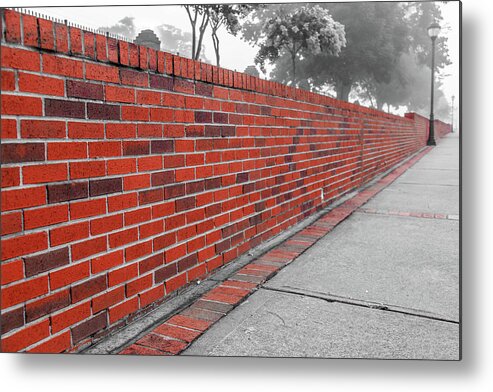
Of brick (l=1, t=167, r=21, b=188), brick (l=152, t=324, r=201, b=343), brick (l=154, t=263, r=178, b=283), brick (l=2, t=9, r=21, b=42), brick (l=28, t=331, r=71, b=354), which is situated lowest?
brick (l=152, t=324, r=201, b=343)

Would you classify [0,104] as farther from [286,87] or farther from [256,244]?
[286,87]

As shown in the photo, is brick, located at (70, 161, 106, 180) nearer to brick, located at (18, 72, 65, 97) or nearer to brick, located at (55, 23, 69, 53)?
brick, located at (18, 72, 65, 97)

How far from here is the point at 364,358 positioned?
1.72 meters

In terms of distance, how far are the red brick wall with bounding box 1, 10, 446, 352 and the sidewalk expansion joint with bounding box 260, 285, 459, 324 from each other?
479 millimetres

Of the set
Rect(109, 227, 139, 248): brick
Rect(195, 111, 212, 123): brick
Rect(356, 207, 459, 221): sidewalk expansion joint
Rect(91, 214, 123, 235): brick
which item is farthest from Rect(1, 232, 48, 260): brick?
Rect(356, 207, 459, 221): sidewalk expansion joint

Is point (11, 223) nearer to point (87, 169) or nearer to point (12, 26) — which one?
point (87, 169)

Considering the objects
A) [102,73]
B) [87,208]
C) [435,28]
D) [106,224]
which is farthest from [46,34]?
[435,28]

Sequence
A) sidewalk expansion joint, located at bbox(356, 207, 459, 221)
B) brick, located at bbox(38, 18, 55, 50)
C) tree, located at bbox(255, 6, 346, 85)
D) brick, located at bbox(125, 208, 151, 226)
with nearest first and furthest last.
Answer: brick, located at bbox(38, 18, 55, 50)
brick, located at bbox(125, 208, 151, 226)
tree, located at bbox(255, 6, 346, 85)
sidewalk expansion joint, located at bbox(356, 207, 459, 221)

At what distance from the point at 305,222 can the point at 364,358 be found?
2.09m

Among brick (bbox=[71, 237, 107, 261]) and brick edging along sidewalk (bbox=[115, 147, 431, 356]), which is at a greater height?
brick (bbox=[71, 237, 107, 261])

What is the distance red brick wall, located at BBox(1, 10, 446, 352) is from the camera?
142cm

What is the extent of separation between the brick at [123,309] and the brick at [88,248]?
0.26 m

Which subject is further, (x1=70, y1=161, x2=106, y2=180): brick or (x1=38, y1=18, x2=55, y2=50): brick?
(x1=70, y1=161, x2=106, y2=180): brick

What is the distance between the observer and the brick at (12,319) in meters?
1.40
